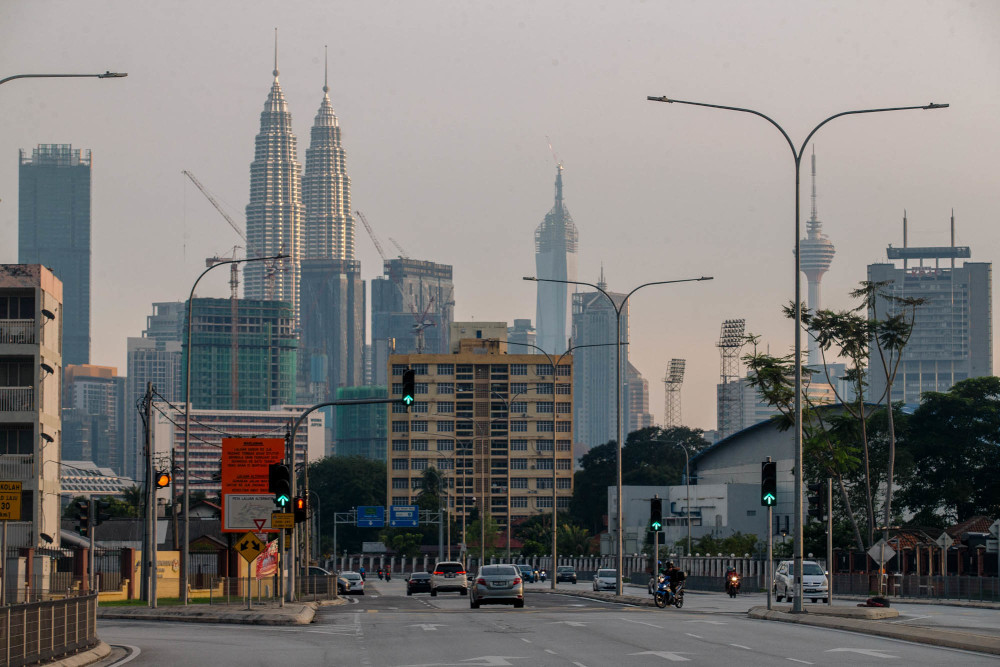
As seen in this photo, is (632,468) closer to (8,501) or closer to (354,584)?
(354,584)

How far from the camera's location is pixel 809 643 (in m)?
27.0

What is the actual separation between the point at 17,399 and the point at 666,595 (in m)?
31.9

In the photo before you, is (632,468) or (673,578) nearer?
(673,578)

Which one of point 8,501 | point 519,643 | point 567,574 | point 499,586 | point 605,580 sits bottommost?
point 567,574

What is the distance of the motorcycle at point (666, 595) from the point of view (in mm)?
45625

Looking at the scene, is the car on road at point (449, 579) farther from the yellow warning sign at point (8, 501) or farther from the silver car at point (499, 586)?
the yellow warning sign at point (8, 501)

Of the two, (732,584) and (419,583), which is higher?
(732,584)

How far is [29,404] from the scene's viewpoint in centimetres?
6325

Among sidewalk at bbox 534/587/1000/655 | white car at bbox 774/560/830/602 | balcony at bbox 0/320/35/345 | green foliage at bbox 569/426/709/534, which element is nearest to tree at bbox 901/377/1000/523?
white car at bbox 774/560/830/602

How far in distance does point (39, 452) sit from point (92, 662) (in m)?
40.3

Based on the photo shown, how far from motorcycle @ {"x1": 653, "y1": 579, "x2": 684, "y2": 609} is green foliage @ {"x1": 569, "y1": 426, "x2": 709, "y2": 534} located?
407ft

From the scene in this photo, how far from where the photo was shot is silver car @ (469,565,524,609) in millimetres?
45531

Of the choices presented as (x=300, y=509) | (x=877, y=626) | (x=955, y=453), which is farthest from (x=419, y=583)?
(x=955, y=453)

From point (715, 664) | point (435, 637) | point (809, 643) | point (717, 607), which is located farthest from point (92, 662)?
point (717, 607)
